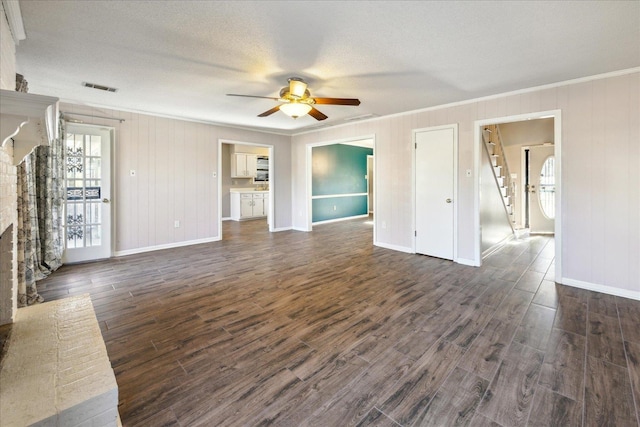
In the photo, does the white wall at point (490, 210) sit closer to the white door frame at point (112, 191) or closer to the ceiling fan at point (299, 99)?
the ceiling fan at point (299, 99)

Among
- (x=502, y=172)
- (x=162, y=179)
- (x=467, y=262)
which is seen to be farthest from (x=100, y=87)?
(x=502, y=172)

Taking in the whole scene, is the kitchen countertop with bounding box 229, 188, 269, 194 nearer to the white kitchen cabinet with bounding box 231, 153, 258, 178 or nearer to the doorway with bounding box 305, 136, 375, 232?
the white kitchen cabinet with bounding box 231, 153, 258, 178

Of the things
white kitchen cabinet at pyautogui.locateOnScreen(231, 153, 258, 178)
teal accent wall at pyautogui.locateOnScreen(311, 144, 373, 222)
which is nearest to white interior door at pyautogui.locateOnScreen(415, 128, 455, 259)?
teal accent wall at pyautogui.locateOnScreen(311, 144, 373, 222)

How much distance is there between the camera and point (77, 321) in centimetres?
185

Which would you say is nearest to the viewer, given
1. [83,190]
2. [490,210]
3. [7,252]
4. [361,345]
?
[7,252]

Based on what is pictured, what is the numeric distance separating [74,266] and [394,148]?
551cm

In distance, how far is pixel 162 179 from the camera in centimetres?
530

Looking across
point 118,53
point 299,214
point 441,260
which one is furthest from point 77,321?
point 299,214

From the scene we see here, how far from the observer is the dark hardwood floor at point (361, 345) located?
159 cm

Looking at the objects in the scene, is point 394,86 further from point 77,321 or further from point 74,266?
point 74,266

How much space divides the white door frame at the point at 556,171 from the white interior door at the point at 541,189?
2834 millimetres

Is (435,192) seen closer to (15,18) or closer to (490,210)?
(490,210)

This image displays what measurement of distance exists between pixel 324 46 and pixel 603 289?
4.03m

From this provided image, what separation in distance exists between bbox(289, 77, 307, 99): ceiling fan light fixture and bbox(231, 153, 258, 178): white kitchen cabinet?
6.83 metres
